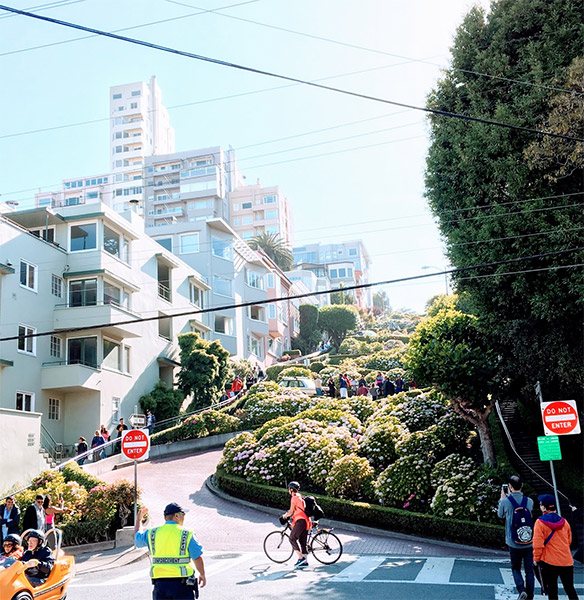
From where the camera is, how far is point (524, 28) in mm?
17422

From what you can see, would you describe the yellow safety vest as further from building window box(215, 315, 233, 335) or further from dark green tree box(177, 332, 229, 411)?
building window box(215, 315, 233, 335)

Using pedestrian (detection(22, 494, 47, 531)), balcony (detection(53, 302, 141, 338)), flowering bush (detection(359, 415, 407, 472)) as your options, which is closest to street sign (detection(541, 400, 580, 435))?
flowering bush (detection(359, 415, 407, 472))

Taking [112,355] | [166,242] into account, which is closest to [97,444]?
[112,355]

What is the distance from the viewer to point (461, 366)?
63.1ft

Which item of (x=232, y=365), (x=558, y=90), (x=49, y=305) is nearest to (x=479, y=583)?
(x=558, y=90)

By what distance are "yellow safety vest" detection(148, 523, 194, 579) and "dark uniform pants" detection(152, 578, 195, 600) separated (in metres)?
0.05

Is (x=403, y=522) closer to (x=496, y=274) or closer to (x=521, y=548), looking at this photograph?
(x=496, y=274)

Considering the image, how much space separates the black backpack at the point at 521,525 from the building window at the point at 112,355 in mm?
25899

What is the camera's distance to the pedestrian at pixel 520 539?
995 cm

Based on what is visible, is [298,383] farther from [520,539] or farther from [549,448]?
[520,539]

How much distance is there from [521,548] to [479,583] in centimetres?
154

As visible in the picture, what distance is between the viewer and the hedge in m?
16.1

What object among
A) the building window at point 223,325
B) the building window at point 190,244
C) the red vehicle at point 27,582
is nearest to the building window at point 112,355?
the building window at point 223,325

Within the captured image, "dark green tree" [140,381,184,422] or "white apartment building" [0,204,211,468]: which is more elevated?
"white apartment building" [0,204,211,468]
